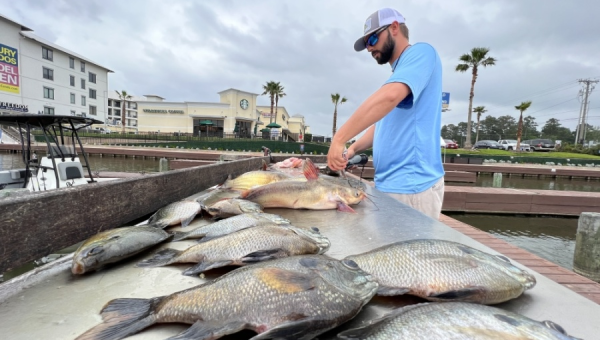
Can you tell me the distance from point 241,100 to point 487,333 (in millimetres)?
49669

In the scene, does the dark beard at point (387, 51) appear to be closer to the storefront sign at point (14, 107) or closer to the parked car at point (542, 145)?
the storefront sign at point (14, 107)

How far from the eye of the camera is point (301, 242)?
144cm

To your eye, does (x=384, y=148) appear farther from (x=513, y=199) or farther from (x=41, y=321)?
(x=513, y=199)

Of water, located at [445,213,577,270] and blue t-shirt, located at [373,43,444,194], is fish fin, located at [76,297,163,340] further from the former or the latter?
water, located at [445,213,577,270]

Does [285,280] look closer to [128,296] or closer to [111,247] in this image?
[128,296]

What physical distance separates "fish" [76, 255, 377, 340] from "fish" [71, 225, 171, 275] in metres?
0.35

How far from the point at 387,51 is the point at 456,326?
229 centimetres

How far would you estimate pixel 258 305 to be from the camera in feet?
2.98

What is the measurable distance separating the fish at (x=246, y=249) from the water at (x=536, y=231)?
8014mm

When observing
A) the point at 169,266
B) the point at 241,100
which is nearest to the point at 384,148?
the point at 169,266

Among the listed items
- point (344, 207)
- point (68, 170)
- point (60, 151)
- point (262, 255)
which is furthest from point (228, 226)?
point (60, 151)

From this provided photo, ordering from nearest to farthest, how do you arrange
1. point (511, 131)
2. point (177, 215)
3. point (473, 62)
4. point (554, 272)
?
1. point (177, 215)
2. point (554, 272)
3. point (473, 62)
4. point (511, 131)

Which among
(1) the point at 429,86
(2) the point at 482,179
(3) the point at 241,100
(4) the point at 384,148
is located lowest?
(2) the point at 482,179

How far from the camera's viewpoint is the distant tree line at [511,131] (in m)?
73.1
